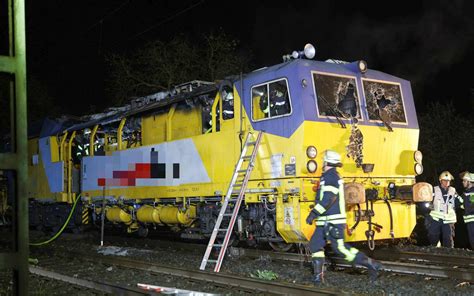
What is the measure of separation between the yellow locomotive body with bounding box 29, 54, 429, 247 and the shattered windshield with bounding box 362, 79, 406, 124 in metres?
0.03

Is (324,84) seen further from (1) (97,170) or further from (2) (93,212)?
(2) (93,212)

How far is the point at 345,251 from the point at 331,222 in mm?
417

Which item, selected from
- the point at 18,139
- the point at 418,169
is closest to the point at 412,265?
the point at 418,169

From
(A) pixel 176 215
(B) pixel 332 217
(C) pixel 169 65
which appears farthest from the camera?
(C) pixel 169 65

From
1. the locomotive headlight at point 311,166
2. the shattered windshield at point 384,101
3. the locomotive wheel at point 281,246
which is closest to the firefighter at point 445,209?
the shattered windshield at point 384,101

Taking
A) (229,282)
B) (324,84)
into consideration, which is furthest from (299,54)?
(229,282)

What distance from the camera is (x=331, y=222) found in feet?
23.2

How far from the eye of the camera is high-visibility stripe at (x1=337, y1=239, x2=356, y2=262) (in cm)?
695

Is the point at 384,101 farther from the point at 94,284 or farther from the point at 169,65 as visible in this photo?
the point at 169,65

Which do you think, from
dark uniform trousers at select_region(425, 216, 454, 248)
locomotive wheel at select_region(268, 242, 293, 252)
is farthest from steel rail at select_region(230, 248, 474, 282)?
dark uniform trousers at select_region(425, 216, 454, 248)

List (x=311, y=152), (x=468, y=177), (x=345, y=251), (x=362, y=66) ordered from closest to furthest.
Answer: (x=345, y=251) < (x=311, y=152) < (x=362, y=66) < (x=468, y=177)

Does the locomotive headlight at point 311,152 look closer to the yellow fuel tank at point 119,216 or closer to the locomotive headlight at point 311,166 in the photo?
the locomotive headlight at point 311,166

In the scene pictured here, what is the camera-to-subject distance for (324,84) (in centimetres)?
895

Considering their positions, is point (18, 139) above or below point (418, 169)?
above
